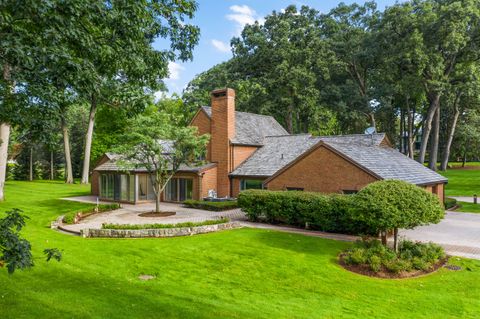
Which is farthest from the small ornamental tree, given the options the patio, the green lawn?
the patio

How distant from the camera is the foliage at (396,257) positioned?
1409 cm

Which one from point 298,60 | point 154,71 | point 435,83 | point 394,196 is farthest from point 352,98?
point 154,71

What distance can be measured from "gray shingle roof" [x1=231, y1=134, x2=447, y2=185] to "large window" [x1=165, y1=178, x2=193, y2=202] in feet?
14.1

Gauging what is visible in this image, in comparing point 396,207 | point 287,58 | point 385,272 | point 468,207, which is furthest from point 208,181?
point 287,58

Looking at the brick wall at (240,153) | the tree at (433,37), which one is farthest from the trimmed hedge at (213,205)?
the tree at (433,37)

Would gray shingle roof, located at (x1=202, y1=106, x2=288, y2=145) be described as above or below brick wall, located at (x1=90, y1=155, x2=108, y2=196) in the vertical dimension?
above

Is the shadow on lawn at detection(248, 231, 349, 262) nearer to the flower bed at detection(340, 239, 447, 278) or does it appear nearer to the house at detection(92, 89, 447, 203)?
the flower bed at detection(340, 239, 447, 278)

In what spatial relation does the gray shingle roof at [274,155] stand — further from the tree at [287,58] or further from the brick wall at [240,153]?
the tree at [287,58]

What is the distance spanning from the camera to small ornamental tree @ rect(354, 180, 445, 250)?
14.6 metres

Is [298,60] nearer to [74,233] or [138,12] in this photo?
[74,233]

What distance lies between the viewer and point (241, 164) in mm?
34188

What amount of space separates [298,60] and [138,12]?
1744 inches

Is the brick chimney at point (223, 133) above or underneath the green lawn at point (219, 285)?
above

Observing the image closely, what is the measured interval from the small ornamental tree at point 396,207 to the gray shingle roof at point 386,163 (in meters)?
6.73
